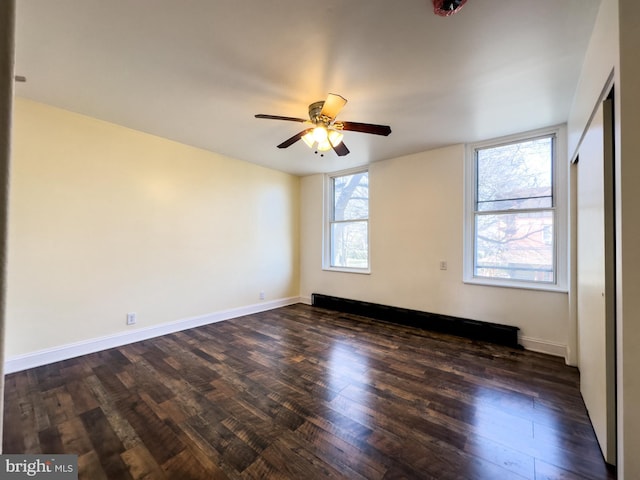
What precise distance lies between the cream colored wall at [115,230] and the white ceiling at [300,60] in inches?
15.2

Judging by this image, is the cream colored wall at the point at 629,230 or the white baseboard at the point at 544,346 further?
the white baseboard at the point at 544,346

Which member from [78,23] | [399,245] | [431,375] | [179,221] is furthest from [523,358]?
[78,23]

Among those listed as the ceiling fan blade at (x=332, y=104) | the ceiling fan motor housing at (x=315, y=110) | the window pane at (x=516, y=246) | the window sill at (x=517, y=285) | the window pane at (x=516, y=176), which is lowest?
the window sill at (x=517, y=285)

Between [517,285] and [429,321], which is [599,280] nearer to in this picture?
[517,285]

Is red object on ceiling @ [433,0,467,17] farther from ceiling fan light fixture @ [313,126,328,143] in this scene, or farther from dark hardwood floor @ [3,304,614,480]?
dark hardwood floor @ [3,304,614,480]

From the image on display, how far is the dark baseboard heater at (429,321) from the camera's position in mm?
3354

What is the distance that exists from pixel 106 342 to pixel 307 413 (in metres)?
2.54

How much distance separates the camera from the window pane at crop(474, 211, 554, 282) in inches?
128

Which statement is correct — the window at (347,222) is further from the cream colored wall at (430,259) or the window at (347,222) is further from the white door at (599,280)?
the white door at (599,280)

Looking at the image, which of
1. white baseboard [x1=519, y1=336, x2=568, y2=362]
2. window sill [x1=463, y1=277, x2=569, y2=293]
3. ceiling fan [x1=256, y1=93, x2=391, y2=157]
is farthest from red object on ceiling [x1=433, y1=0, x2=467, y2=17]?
white baseboard [x1=519, y1=336, x2=568, y2=362]

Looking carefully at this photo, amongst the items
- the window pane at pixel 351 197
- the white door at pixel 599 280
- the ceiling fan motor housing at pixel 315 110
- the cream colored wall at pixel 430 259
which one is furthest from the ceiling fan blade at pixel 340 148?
the window pane at pixel 351 197

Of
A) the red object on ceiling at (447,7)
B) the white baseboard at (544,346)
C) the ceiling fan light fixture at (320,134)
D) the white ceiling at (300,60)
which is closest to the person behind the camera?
the red object on ceiling at (447,7)

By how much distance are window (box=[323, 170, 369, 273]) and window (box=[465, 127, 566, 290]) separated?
1637 mm

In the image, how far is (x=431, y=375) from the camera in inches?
102
